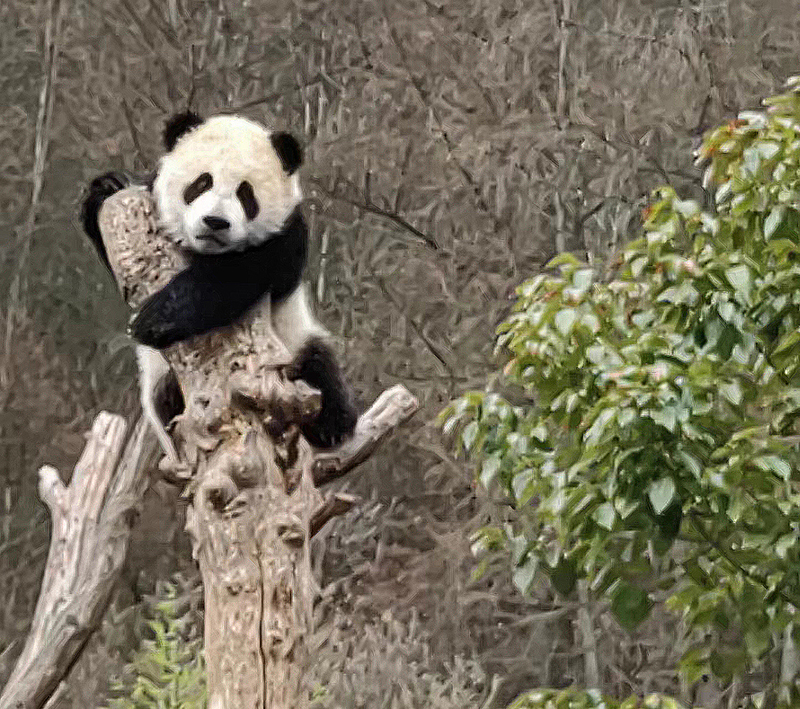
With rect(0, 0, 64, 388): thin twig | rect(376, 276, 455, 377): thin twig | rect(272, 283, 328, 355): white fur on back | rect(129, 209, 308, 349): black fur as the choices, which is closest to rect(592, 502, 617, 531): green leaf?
rect(129, 209, 308, 349): black fur

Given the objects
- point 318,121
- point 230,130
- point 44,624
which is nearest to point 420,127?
point 318,121

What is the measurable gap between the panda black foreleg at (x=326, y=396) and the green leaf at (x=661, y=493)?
1163mm

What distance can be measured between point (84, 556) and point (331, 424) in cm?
88

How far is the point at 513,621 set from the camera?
24.3ft

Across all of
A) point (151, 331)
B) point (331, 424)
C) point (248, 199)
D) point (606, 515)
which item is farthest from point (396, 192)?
point (606, 515)

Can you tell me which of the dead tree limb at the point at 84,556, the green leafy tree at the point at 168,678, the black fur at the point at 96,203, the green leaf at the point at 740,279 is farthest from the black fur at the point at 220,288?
the green leafy tree at the point at 168,678

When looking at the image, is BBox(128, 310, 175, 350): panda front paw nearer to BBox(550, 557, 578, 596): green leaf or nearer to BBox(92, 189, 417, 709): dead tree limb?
BBox(92, 189, 417, 709): dead tree limb

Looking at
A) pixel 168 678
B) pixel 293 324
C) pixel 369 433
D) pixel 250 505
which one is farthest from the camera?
pixel 168 678

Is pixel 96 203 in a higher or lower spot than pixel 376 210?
higher

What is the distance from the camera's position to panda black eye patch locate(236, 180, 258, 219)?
153 inches

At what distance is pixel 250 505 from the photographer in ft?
9.32

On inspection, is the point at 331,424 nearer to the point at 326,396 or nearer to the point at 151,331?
the point at 326,396

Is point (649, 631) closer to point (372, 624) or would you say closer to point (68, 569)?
point (372, 624)

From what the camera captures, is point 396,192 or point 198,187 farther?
point 396,192
